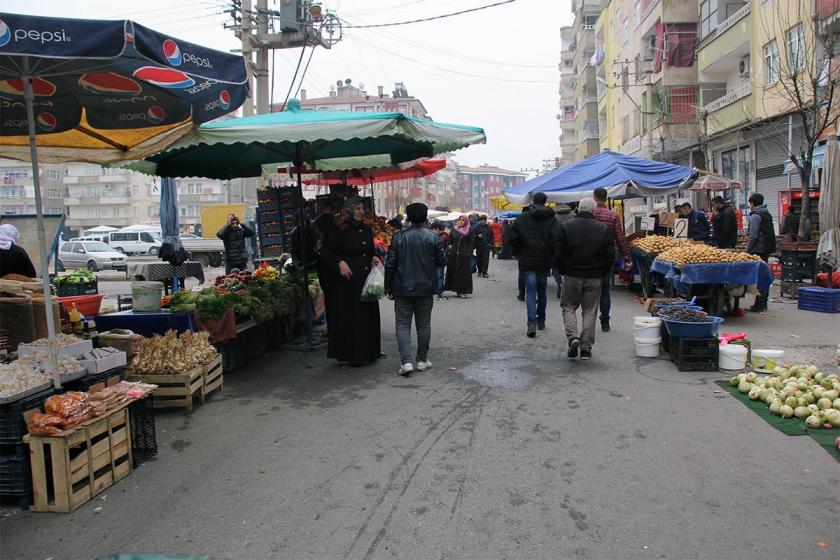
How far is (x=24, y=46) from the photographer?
146 inches

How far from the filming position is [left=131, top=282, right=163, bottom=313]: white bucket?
23.4ft

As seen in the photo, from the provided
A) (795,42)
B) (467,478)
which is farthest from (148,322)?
(795,42)

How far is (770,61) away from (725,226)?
1073 cm

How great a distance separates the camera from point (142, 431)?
4.90 metres

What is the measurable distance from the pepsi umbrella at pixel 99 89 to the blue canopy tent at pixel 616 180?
866cm

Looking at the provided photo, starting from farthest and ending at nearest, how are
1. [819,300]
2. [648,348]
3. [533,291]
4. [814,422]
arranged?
1. [819,300]
2. [533,291]
3. [648,348]
4. [814,422]

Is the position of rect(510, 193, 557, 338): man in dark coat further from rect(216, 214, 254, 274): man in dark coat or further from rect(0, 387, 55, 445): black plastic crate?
rect(216, 214, 254, 274): man in dark coat

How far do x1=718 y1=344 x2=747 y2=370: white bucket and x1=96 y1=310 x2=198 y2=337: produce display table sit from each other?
5798 mm

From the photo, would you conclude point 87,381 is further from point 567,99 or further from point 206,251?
point 567,99

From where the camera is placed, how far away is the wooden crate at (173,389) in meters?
5.89

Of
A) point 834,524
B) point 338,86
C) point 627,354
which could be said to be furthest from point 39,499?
point 338,86

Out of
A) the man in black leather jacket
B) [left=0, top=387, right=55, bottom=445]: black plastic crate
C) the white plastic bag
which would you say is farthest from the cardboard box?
the man in black leather jacket

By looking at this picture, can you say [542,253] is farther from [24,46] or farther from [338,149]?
[24,46]

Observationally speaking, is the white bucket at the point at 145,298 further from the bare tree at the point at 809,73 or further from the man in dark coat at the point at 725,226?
the bare tree at the point at 809,73
